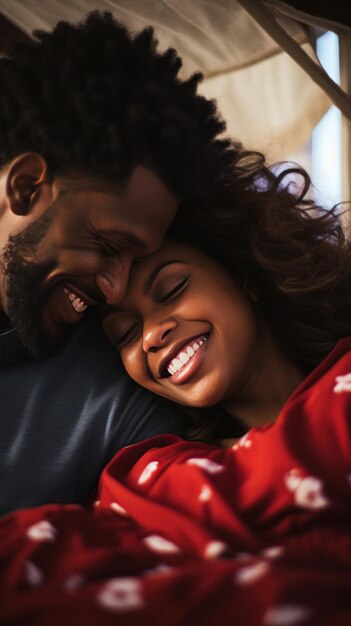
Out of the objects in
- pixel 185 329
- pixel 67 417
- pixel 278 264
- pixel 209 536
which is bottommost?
pixel 67 417

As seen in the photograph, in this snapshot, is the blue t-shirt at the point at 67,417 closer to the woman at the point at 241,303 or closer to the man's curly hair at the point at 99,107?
the woman at the point at 241,303

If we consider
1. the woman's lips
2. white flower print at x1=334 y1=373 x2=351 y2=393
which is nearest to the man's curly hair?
the woman's lips

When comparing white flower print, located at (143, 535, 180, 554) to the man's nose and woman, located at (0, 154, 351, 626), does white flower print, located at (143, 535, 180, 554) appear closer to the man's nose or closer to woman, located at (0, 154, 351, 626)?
woman, located at (0, 154, 351, 626)

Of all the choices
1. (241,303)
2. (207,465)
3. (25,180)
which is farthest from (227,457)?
(25,180)

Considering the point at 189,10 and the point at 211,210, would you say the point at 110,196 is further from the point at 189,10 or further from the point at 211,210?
the point at 189,10

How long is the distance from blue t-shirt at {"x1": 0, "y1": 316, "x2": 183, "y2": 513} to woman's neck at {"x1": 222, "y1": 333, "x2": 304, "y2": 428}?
4.3 inches

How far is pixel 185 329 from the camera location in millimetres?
1061

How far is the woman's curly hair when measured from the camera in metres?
1.19

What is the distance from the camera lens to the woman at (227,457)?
0.57m

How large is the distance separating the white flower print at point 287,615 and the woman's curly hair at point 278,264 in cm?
66

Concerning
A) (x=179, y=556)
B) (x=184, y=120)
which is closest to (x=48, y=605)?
(x=179, y=556)

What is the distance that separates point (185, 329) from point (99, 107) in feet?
1.09

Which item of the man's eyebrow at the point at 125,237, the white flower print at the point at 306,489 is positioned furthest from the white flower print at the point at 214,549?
the man's eyebrow at the point at 125,237

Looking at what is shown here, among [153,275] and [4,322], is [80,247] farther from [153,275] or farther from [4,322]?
[4,322]
